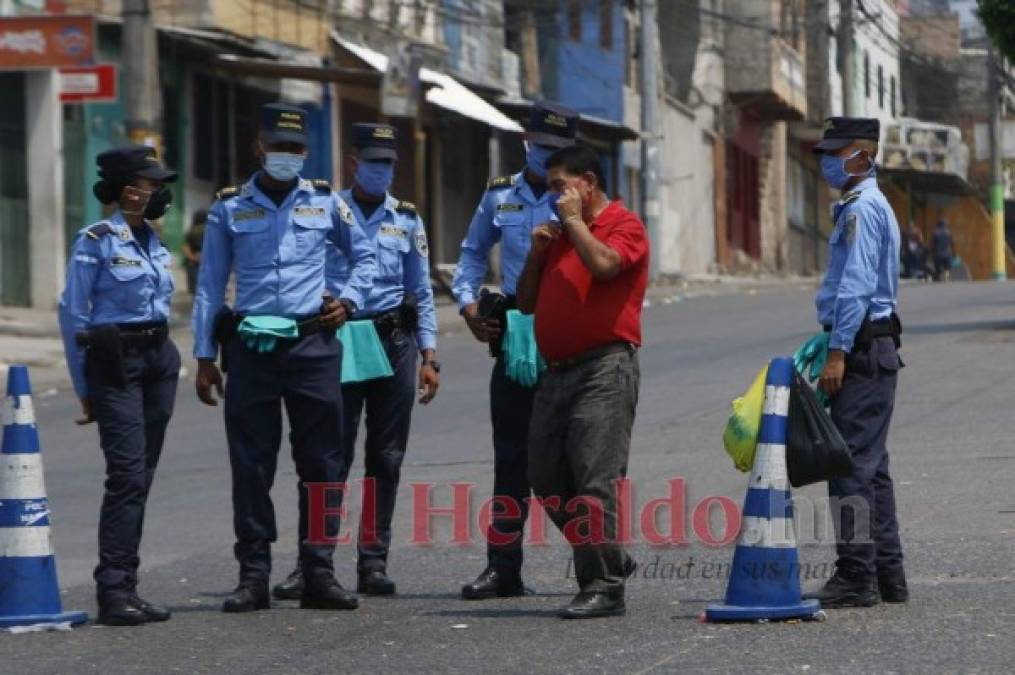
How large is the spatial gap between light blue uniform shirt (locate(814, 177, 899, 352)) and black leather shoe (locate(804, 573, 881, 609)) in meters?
0.90

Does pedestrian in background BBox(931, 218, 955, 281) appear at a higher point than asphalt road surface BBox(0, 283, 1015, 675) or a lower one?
higher

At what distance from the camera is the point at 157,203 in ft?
31.7

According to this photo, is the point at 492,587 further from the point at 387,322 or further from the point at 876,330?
the point at 876,330

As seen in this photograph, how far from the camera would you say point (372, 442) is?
10.3 metres

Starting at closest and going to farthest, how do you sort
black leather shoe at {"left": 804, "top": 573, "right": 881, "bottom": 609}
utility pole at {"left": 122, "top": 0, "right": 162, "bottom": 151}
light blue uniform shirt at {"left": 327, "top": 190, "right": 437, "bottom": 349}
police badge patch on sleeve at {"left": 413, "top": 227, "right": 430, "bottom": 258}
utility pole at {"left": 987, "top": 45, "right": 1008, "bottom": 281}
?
black leather shoe at {"left": 804, "top": 573, "right": 881, "bottom": 609} < light blue uniform shirt at {"left": 327, "top": 190, "right": 437, "bottom": 349} < police badge patch on sleeve at {"left": 413, "top": 227, "right": 430, "bottom": 258} < utility pole at {"left": 122, "top": 0, "right": 162, "bottom": 151} < utility pole at {"left": 987, "top": 45, "right": 1008, "bottom": 281}

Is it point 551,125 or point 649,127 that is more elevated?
point 649,127

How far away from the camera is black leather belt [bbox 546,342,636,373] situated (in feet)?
29.7

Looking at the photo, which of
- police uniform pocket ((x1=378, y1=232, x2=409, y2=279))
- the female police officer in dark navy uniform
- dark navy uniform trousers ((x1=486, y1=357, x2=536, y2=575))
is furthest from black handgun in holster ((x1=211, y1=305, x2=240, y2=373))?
dark navy uniform trousers ((x1=486, y1=357, x2=536, y2=575))

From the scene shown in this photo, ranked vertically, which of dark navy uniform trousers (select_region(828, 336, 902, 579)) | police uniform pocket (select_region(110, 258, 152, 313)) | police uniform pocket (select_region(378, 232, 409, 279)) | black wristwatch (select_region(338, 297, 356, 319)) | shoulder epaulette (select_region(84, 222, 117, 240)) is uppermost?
shoulder epaulette (select_region(84, 222, 117, 240))

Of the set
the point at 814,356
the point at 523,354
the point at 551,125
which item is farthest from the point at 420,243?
the point at 814,356

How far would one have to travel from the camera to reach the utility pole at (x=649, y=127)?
1678 inches

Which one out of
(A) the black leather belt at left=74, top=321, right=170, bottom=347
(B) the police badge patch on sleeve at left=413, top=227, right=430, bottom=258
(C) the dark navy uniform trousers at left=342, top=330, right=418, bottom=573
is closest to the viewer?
(A) the black leather belt at left=74, top=321, right=170, bottom=347

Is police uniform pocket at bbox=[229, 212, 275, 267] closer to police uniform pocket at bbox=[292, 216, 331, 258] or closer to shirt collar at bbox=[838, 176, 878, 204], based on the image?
police uniform pocket at bbox=[292, 216, 331, 258]

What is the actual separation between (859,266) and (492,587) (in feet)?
6.91
